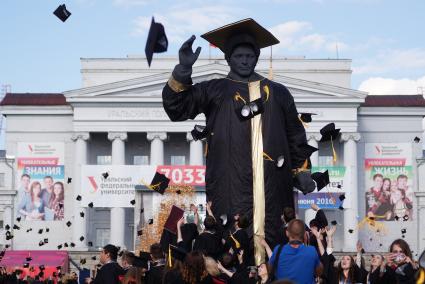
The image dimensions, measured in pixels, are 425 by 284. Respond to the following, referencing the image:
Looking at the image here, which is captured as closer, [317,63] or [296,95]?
[296,95]

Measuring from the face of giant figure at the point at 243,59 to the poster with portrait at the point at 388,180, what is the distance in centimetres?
7136

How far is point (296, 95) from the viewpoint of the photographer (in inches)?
3317

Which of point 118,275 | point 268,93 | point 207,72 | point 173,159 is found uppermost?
point 207,72

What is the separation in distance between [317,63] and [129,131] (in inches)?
677

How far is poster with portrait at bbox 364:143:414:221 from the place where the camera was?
83.2 metres

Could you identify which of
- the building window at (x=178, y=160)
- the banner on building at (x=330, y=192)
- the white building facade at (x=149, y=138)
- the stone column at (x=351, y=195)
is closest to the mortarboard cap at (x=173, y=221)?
the banner on building at (x=330, y=192)

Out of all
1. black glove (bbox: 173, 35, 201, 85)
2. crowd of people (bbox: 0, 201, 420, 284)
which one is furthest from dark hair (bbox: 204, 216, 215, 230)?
black glove (bbox: 173, 35, 201, 85)

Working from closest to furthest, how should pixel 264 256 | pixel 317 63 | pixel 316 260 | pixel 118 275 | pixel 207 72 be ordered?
pixel 316 260 < pixel 264 256 < pixel 118 275 < pixel 207 72 < pixel 317 63

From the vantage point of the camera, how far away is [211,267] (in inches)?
416

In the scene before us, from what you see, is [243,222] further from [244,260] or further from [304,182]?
[304,182]

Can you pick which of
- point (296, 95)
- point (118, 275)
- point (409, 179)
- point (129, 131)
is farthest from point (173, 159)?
point (118, 275)

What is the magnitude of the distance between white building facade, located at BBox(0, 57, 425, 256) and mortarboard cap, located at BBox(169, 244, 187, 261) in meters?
68.9

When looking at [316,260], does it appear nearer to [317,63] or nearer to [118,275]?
[118,275]

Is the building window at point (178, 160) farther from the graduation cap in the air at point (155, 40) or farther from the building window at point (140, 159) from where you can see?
the graduation cap in the air at point (155, 40)
